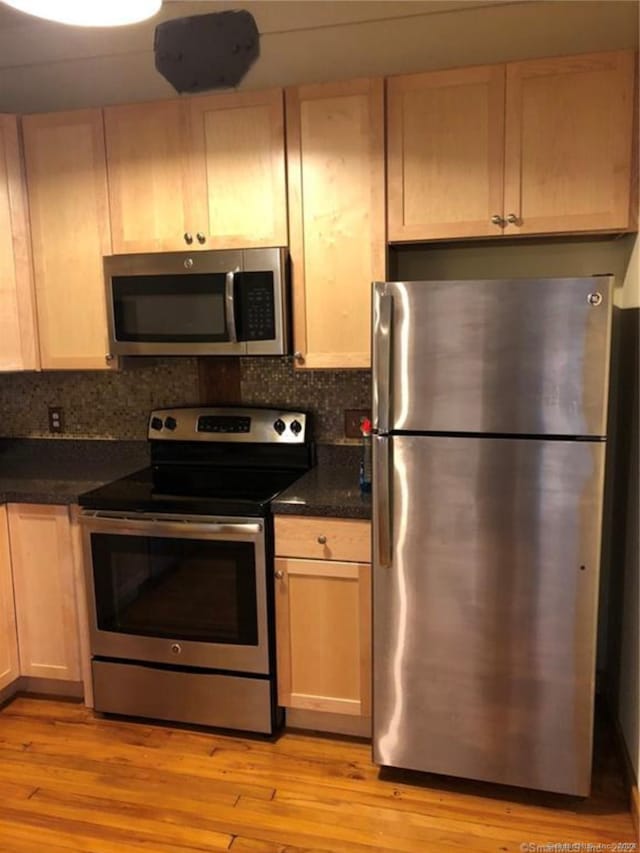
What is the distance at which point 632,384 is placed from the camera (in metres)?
2.25

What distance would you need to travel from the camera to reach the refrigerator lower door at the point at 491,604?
1929 mm

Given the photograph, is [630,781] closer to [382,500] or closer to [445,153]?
[382,500]

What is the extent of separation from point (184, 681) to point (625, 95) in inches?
97.5

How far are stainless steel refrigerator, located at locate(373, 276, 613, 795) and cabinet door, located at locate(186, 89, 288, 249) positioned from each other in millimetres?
740

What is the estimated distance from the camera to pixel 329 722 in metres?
2.47

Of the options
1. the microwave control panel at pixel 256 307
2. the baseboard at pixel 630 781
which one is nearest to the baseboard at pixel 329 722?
the baseboard at pixel 630 781


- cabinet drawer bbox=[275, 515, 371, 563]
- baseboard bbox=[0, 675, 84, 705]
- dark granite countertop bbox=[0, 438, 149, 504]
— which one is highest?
dark granite countertop bbox=[0, 438, 149, 504]

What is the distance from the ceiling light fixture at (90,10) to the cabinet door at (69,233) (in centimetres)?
97

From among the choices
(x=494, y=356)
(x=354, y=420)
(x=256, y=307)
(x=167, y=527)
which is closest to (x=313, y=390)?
(x=354, y=420)

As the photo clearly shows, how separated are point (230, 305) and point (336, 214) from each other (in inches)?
19.7

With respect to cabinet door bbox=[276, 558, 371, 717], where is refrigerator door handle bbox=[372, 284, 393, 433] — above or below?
above

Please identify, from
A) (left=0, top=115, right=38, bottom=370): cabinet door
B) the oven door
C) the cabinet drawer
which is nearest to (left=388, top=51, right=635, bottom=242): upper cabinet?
the cabinet drawer

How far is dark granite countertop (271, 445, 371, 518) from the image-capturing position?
2244mm

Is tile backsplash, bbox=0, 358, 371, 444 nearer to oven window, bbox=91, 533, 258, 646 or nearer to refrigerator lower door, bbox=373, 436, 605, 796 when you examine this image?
oven window, bbox=91, 533, 258, 646
